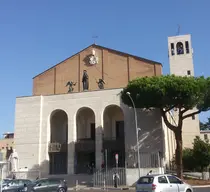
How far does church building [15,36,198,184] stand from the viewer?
114 feet

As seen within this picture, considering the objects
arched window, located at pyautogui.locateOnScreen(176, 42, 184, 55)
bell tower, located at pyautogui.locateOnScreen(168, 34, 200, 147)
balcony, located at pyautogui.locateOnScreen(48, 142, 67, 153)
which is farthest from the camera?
arched window, located at pyautogui.locateOnScreen(176, 42, 184, 55)

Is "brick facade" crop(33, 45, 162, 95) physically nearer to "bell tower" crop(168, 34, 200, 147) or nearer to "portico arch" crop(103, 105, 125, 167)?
"portico arch" crop(103, 105, 125, 167)

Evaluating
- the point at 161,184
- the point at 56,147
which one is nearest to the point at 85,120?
the point at 56,147

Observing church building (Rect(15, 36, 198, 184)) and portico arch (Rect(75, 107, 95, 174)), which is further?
portico arch (Rect(75, 107, 95, 174))

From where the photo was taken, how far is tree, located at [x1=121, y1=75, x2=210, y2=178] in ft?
95.2

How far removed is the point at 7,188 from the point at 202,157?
21.0m

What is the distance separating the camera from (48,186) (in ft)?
69.4

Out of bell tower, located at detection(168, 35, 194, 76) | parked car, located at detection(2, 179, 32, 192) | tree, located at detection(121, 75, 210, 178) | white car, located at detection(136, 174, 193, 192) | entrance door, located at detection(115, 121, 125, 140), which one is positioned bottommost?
parked car, located at detection(2, 179, 32, 192)

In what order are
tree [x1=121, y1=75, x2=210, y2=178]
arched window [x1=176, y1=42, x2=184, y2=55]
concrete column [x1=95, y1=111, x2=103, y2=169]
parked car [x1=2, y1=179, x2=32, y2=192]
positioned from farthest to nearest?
arched window [x1=176, y1=42, x2=184, y2=55] → concrete column [x1=95, y1=111, x2=103, y2=169] → tree [x1=121, y1=75, x2=210, y2=178] → parked car [x1=2, y1=179, x2=32, y2=192]

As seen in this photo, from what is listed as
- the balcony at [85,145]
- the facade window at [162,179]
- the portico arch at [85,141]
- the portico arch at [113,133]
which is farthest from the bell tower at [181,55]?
the facade window at [162,179]

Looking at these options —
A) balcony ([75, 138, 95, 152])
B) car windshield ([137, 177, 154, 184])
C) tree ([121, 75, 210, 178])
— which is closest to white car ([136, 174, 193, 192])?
car windshield ([137, 177, 154, 184])

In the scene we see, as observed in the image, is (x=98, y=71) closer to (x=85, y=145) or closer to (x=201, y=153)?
(x=85, y=145)

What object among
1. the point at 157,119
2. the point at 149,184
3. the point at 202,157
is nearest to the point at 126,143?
the point at 157,119

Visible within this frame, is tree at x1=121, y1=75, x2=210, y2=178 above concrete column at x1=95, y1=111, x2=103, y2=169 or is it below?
above
